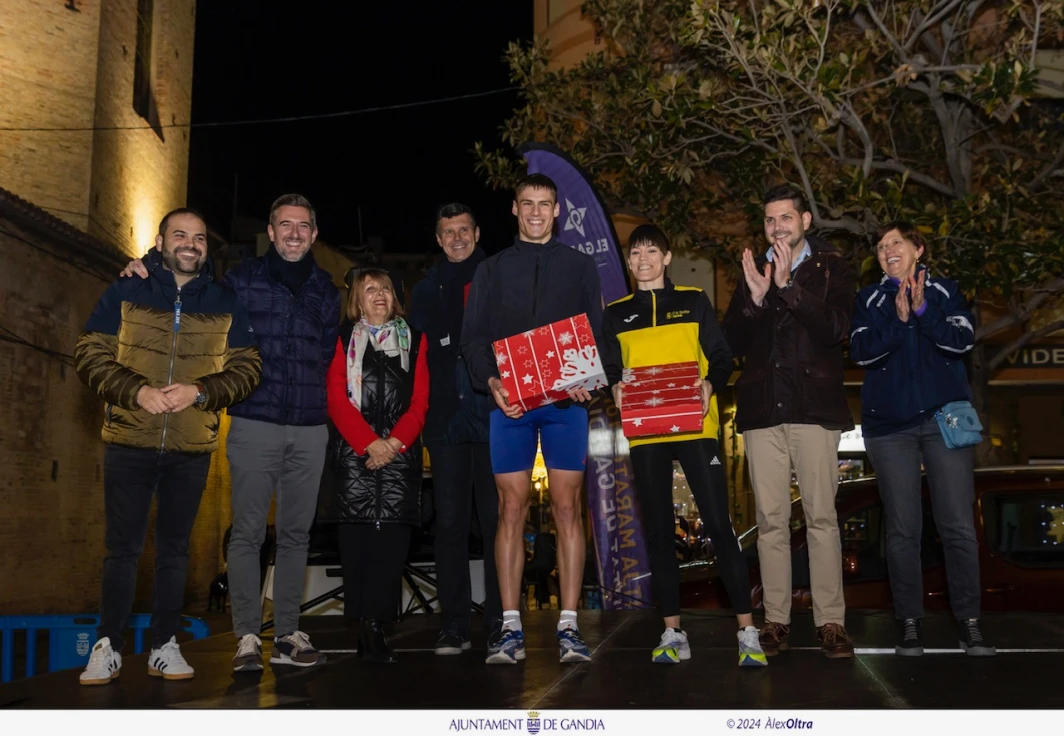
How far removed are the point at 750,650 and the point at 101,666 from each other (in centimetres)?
301

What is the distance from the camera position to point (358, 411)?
19.2ft

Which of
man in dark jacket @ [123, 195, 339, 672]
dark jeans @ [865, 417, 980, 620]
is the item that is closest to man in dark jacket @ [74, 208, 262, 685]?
man in dark jacket @ [123, 195, 339, 672]

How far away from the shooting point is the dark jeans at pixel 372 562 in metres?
5.77

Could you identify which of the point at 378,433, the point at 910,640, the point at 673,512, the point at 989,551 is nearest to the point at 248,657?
the point at 378,433

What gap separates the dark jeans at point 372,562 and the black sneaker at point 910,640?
268cm

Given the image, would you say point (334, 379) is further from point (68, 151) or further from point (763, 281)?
point (68, 151)

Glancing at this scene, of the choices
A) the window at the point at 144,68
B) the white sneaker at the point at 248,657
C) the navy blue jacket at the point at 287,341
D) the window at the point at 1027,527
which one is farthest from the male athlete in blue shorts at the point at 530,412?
the window at the point at 144,68

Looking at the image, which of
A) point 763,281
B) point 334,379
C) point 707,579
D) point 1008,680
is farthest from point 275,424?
point 707,579

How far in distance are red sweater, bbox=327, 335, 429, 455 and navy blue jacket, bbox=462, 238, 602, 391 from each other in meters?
0.61

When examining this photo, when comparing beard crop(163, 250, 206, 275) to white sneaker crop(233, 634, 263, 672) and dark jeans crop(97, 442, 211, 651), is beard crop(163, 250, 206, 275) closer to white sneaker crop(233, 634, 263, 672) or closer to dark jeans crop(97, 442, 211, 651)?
dark jeans crop(97, 442, 211, 651)

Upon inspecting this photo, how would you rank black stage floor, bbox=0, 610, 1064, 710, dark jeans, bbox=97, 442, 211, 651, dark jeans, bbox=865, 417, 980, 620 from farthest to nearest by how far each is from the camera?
dark jeans, bbox=865, 417, 980, 620, dark jeans, bbox=97, 442, 211, 651, black stage floor, bbox=0, 610, 1064, 710

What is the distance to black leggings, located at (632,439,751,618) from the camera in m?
5.24

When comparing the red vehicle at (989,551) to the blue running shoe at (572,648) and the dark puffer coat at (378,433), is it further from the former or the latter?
the dark puffer coat at (378,433)

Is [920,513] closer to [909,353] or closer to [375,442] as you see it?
[909,353]
